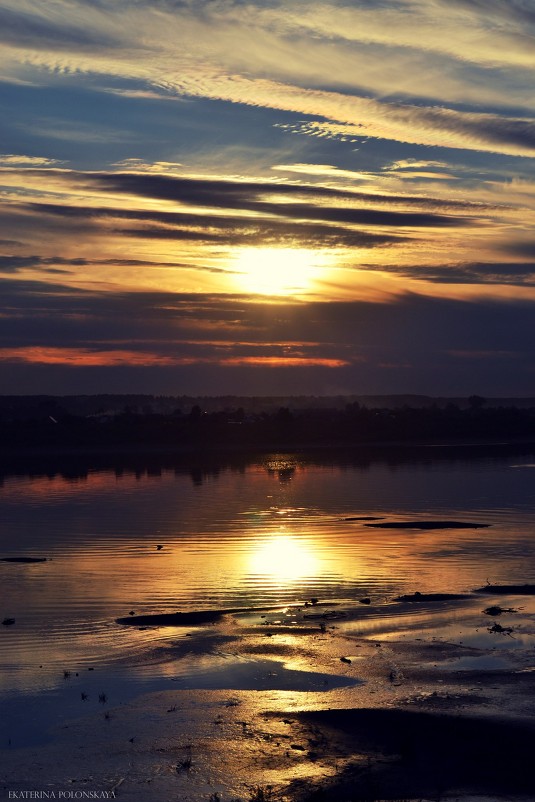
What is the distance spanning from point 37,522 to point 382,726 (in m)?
25.3

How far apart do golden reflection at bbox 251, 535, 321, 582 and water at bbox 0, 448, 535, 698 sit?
52 millimetres

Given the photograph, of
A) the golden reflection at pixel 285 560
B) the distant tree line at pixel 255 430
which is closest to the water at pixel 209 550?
the golden reflection at pixel 285 560

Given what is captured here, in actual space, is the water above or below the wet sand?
below

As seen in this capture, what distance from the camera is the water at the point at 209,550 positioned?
18.5 meters

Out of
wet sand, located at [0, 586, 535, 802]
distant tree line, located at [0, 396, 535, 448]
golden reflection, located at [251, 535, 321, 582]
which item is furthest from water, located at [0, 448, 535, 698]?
distant tree line, located at [0, 396, 535, 448]

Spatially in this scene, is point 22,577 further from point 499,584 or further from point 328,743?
point 328,743

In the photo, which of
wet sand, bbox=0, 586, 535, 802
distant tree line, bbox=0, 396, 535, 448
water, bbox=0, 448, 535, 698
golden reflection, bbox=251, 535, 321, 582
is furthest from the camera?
distant tree line, bbox=0, 396, 535, 448

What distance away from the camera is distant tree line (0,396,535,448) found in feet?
300

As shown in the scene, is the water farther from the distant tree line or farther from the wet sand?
the distant tree line

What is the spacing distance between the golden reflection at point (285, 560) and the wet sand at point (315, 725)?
613 cm

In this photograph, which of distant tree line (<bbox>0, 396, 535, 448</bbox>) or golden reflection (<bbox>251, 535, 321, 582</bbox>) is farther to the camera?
distant tree line (<bbox>0, 396, 535, 448</bbox>)

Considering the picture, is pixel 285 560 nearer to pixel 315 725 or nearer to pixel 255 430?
pixel 315 725

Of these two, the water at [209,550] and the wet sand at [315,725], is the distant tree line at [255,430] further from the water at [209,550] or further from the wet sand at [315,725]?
the wet sand at [315,725]

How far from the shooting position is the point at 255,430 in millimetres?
96500
